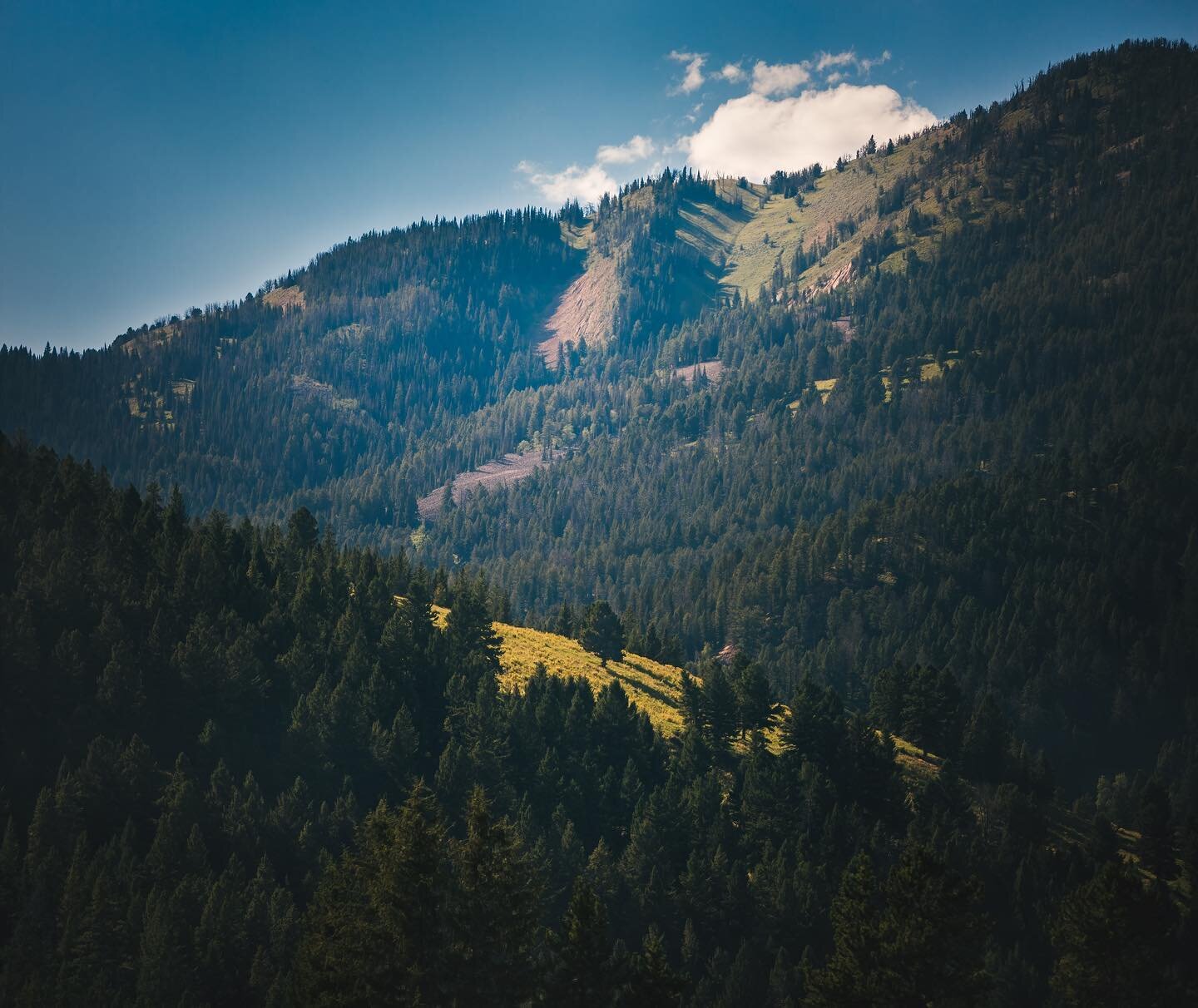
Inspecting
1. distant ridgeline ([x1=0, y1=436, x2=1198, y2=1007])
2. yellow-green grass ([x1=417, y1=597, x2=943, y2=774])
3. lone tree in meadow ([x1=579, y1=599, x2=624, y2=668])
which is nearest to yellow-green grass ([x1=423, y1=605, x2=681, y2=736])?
yellow-green grass ([x1=417, y1=597, x2=943, y2=774])

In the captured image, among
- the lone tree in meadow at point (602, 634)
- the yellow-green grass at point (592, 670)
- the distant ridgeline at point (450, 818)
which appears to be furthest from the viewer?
the lone tree in meadow at point (602, 634)

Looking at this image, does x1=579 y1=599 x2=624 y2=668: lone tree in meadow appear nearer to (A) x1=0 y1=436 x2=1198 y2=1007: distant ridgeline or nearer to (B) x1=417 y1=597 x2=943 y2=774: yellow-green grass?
(B) x1=417 y1=597 x2=943 y2=774: yellow-green grass

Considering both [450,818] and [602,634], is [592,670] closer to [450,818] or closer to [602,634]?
[602,634]

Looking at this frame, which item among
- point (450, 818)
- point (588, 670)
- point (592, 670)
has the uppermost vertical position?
point (588, 670)

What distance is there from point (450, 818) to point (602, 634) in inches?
1530

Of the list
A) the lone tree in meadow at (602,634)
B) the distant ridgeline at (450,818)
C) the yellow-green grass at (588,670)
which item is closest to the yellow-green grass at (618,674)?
the yellow-green grass at (588,670)

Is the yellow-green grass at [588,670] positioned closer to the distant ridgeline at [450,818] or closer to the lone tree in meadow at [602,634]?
Answer: the distant ridgeline at [450,818]

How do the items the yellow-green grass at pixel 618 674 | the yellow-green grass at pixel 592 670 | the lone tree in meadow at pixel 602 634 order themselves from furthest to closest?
the lone tree in meadow at pixel 602 634, the yellow-green grass at pixel 592 670, the yellow-green grass at pixel 618 674

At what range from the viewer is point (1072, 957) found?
38.7m

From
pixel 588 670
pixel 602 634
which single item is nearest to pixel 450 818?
pixel 588 670

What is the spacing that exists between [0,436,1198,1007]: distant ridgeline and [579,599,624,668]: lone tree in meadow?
3.78 m

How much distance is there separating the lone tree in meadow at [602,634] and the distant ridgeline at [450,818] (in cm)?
378

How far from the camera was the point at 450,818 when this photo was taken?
71.9m

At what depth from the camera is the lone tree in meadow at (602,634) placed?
107438 mm
